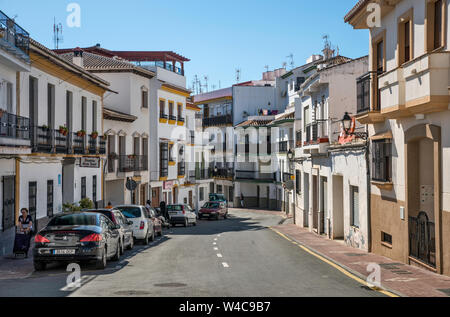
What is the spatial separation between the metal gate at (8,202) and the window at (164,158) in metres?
28.5

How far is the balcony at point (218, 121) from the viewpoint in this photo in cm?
7644

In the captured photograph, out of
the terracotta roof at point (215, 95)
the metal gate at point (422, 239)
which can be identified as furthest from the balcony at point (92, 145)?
the terracotta roof at point (215, 95)

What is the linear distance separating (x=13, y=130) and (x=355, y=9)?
12144 mm

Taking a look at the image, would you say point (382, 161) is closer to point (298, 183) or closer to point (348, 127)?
point (348, 127)

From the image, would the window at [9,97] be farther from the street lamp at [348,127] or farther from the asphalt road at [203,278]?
the street lamp at [348,127]

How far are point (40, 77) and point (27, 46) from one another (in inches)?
156

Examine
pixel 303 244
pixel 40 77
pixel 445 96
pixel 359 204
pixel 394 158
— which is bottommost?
pixel 303 244

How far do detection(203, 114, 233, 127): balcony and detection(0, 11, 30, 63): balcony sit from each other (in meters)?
55.5

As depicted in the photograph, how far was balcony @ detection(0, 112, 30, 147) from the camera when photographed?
1812 cm

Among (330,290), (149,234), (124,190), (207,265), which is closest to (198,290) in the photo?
(330,290)

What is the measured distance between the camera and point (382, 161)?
19.3 meters

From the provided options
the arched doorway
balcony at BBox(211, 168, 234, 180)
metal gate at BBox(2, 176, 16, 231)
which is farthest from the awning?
balcony at BBox(211, 168, 234, 180)
